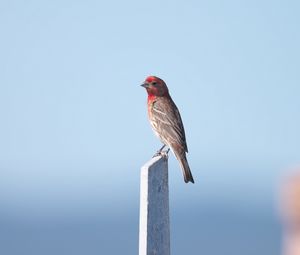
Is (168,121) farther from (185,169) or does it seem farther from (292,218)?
(292,218)

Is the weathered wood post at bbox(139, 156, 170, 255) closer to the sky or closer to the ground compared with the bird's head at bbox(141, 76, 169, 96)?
closer to the ground

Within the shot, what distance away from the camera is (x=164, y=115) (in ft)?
37.1

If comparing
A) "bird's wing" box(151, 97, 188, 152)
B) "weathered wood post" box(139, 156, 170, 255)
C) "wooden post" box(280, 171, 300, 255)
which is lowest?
"wooden post" box(280, 171, 300, 255)

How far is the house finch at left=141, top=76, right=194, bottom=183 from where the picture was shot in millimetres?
11117

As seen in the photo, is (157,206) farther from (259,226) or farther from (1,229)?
(1,229)

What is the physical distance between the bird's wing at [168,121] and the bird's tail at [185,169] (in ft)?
0.93

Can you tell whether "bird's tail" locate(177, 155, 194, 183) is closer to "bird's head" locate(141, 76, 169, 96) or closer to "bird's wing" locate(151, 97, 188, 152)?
"bird's wing" locate(151, 97, 188, 152)

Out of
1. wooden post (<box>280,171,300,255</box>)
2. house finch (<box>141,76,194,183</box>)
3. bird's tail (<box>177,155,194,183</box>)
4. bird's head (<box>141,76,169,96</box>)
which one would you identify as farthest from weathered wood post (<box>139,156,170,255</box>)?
bird's head (<box>141,76,169,96</box>)

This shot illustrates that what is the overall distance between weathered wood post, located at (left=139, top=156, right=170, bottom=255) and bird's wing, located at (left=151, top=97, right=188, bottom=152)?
5038 mm

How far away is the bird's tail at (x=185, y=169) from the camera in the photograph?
32.8 feet

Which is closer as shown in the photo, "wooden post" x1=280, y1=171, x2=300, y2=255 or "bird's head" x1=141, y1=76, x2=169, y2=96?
"wooden post" x1=280, y1=171, x2=300, y2=255

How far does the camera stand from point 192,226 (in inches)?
3433

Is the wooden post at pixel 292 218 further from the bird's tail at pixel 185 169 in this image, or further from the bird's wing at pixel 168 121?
the bird's wing at pixel 168 121

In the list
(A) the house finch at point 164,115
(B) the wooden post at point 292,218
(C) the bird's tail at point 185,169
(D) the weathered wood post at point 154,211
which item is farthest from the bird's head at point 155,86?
(B) the wooden post at point 292,218
